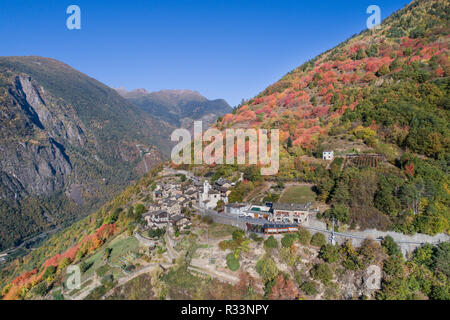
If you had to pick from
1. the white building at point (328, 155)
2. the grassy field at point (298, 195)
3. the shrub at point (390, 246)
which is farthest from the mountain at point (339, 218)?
the grassy field at point (298, 195)

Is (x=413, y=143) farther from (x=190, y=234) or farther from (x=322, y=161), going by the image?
(x=190, y=234)

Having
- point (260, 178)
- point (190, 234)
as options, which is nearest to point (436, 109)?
point (260, 178)

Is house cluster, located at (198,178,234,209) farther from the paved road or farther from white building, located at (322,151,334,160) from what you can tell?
white building, located at (322,151,334,160)

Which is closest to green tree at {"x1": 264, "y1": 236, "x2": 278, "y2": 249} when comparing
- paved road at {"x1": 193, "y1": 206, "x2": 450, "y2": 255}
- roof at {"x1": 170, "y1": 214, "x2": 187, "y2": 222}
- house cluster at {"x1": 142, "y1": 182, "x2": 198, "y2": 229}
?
paved road at {"x1": 193, "y1": 206, "x2": 450, "y2": 255}

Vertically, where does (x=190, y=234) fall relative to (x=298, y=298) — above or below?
above

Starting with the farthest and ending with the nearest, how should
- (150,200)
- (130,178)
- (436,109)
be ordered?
(130,178)
(150,200)
(436,109)

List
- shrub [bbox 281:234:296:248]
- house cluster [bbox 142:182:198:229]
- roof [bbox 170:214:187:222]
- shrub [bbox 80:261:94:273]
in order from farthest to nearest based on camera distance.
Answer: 1. house cluster [bbox 142:182:198:229]
2. roof [bbox 170:214:187:222]
3. shrub [bbox 80:261:94:273]
4. shrub [bbox 281:234:296:248]

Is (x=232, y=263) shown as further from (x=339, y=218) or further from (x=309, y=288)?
(x=339, y=218)
